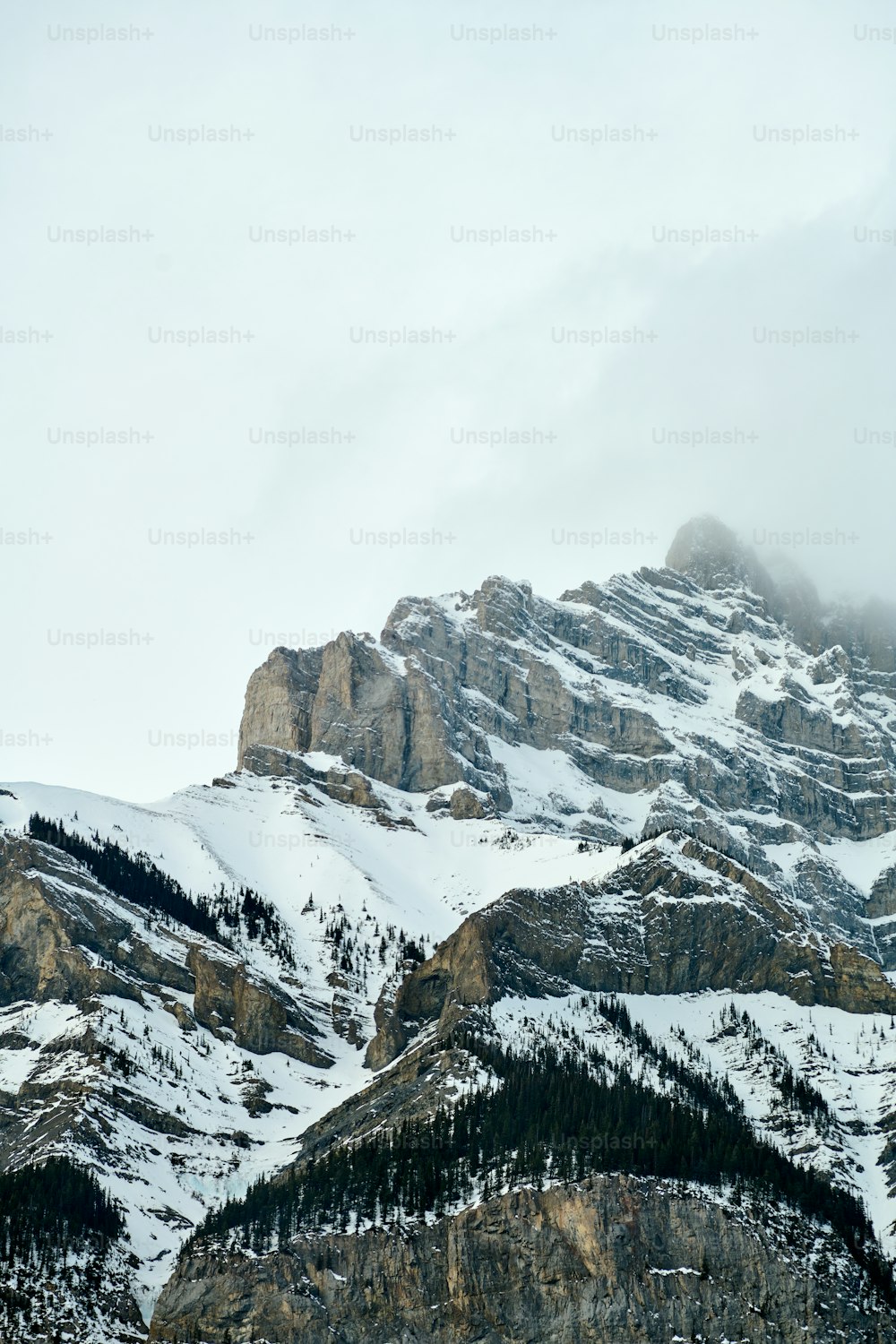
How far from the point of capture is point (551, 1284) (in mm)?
180375

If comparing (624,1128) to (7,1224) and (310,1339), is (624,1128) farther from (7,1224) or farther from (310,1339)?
(7,1224)

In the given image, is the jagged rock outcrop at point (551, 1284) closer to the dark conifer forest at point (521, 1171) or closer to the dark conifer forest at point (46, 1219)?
the dark conifer forest at point (521, 1171)

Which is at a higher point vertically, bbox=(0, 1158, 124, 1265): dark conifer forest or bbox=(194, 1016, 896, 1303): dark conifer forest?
bbox=(194, 1016, 896, 1303): dark conifer forest

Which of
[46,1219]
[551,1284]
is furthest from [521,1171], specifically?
[46,1219]

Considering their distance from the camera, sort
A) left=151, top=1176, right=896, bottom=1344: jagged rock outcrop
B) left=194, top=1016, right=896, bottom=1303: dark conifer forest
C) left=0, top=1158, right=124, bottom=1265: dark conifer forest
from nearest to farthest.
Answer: left=151, top=1176, right=896, bottom=1344: jagged rock outcrop
left=0, top=1158, right=124, bottom=1265: dark conifer forest
left=194, top=1016, right=896, bottom=1303: dark conifer forest

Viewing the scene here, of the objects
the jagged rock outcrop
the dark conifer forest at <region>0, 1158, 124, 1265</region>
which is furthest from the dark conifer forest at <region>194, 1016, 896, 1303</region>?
the dark conifer forest at <region>0, 1158, 124, 1265</region>

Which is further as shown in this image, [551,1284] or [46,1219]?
[46,1219]

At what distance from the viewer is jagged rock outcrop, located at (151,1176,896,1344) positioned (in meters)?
178

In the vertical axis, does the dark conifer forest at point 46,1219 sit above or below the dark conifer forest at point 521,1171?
below

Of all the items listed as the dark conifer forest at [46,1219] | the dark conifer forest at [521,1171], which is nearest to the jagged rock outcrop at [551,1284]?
the dark conifer forest at [521,1171]

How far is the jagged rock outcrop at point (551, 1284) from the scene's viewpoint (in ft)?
585

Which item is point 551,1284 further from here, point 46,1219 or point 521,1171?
point 46,1219

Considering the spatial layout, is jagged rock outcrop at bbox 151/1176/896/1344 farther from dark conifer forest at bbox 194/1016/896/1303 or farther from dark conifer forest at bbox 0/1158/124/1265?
dark conifer forest at bbox 0/1158/124/1265

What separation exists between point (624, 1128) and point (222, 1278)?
39574mm
